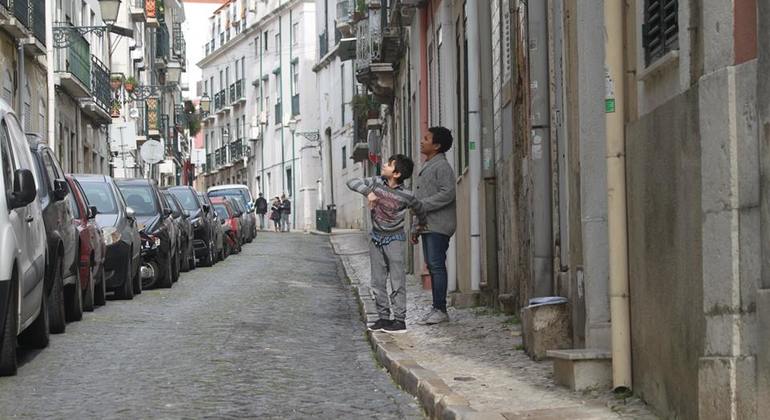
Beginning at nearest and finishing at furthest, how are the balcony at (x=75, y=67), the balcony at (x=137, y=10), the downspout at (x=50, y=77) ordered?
the downspout at (x=50, y=77) < the balcony at (x=75, y=67) < the balcony at (x=137, y=10)

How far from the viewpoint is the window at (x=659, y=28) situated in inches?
295

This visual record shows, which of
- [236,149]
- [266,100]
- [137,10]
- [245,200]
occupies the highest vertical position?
[137,10]

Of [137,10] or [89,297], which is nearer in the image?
[89,297]

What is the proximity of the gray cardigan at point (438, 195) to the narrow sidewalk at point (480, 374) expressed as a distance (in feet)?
2.96

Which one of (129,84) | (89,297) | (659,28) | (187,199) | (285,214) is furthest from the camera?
(285,214)

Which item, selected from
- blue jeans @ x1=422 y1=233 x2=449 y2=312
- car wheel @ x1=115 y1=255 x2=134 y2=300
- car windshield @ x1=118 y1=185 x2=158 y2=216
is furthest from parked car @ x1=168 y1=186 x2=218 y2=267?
blue jeans @ x1=422 y1=233 x2=449 y2=312

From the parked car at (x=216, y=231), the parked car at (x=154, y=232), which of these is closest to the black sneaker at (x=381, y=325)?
the parked car at (x=154, y=232)

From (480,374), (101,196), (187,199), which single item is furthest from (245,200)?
(480,374)

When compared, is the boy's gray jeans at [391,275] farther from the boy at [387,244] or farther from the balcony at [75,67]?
the balcony at [75,67]

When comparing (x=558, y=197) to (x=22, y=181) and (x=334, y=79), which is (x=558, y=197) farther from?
(x=334, y=79)

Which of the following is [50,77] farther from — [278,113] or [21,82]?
[278,113]

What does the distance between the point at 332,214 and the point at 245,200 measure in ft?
35.4

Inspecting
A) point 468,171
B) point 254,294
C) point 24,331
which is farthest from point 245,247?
point 24,331

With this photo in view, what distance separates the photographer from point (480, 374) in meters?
10.2
